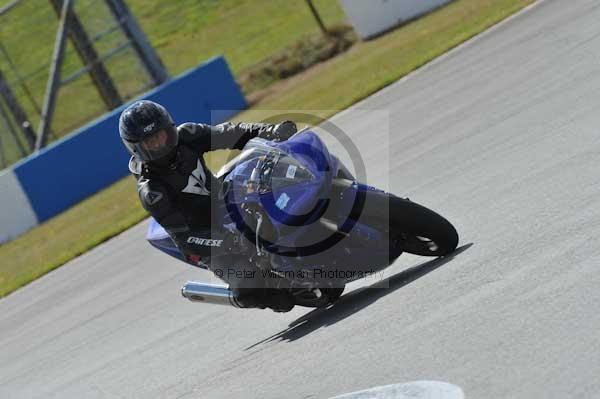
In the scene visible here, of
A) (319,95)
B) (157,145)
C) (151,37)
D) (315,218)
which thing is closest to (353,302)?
(315,218)

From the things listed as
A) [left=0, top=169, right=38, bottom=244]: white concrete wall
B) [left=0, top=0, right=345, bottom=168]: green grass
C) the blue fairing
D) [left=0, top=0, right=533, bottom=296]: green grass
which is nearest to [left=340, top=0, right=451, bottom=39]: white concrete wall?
[left=0, top=0, right=533, bottom=296]: green grass

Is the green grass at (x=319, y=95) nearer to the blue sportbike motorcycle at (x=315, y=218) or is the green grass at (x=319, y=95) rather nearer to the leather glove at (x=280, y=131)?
the leather glove at (x=280, y=131)

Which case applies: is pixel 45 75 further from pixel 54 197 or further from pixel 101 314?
pixel 101 314

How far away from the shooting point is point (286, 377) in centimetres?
642

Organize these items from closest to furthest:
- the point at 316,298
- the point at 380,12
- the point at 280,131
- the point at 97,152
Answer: the point at 280,131, the point at 316,298, the point at 97,152, the point at 380,12

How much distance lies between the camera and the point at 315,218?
679 centimetres

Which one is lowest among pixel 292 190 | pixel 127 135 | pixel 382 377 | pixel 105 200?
pixel 105 200

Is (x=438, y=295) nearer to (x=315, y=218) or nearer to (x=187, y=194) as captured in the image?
(x=315, y=218)

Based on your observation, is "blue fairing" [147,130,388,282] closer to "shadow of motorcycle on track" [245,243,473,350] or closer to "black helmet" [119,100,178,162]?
"shadow of motorcycle on track" [245,243,473,350]

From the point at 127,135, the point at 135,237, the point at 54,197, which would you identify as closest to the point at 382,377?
the point at 127,135

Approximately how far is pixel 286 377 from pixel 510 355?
6.25ft

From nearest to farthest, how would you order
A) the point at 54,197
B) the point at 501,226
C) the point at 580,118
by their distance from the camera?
1. the point at 501,226
2. the point at 580,118
3. the point at 54,197

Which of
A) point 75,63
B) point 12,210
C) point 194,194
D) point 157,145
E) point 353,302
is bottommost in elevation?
point 12,210

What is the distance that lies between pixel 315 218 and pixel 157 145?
4.56 feet
